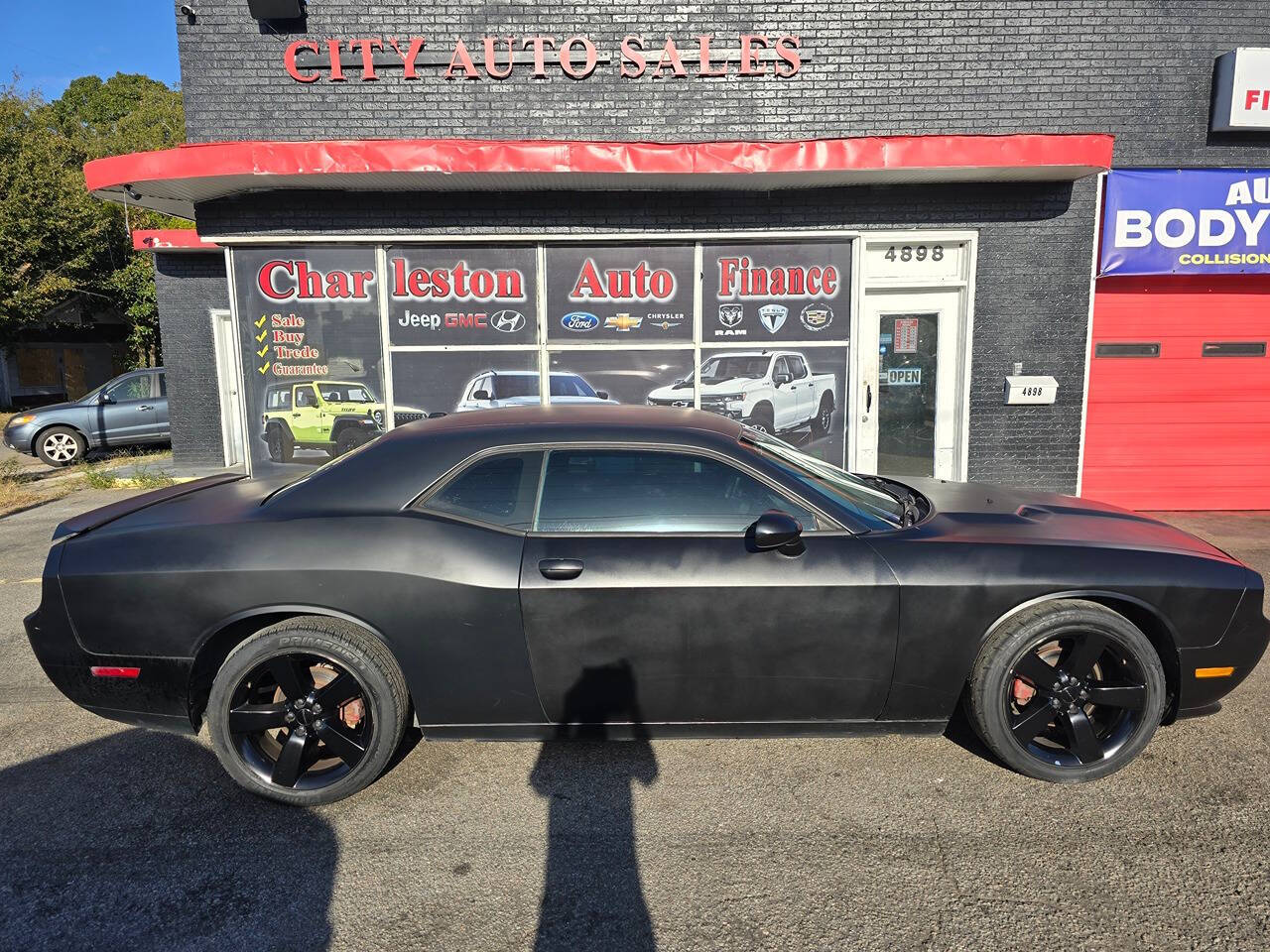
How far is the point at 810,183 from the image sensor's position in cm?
769

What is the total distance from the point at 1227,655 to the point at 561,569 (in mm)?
2722

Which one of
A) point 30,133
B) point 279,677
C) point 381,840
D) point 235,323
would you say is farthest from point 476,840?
point 30,133

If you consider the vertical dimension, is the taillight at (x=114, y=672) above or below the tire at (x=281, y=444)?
below

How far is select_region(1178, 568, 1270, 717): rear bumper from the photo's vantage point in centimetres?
311

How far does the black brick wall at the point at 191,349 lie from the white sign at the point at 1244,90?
495 inches

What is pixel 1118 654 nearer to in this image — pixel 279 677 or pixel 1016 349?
pixel 279 677

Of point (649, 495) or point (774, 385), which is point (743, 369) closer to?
point (774, 385)

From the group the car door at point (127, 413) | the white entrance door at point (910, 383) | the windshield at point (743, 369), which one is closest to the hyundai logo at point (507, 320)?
the windshield at point (743, 369)

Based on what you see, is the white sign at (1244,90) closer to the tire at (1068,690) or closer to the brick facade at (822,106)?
the brick facade at (822,106)

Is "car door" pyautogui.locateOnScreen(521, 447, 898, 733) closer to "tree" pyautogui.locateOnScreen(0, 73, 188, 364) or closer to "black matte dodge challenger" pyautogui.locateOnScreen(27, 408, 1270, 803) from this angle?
"black matte dodge challenger" pyautogui.locateOnScreen(27, 408, 1270, 803)

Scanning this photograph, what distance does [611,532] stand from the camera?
3.10 meters

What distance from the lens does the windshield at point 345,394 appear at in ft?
27.3

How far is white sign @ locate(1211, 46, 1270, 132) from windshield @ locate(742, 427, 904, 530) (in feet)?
23.1

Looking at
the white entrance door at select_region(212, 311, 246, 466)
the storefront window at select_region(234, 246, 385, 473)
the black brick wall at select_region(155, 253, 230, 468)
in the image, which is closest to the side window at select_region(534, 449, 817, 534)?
the storefront window at select_region(234, 246, 385, 473)
